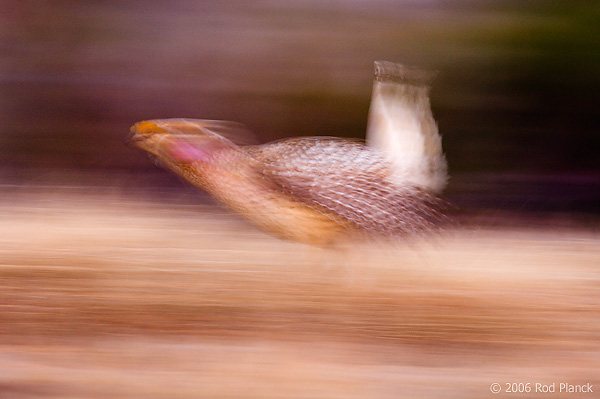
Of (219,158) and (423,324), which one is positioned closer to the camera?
Answer: (423,324)

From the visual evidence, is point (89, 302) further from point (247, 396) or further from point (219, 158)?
point (247, 396)

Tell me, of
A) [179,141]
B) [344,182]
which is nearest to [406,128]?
[344,182]

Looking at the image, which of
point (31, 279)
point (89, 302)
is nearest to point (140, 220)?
point (31, 279)

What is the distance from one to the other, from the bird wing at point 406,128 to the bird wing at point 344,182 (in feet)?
0.28

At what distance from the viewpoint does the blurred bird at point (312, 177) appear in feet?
6.87

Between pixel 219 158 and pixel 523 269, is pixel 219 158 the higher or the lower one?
the higher one

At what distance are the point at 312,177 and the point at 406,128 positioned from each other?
0.51m

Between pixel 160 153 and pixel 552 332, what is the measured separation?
133 cm

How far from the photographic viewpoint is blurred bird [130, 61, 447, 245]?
2094 mm

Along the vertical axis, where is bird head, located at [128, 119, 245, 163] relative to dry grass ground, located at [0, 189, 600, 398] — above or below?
above

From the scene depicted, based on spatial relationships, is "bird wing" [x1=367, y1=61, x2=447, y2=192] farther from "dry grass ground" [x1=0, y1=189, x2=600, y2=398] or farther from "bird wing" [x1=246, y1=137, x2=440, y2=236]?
"dry grass ground" [x1=0, y1=189, x2=600, y2=398]

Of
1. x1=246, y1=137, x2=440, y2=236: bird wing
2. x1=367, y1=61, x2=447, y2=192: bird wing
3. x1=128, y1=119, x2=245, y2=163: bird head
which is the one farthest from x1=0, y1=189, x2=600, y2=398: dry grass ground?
x1=128, y1=119, x2=245, y2=163: bird head

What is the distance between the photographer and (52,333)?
189cm

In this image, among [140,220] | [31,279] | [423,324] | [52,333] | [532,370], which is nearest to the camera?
[532,370]
